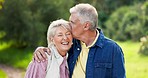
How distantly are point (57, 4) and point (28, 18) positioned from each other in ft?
5.43

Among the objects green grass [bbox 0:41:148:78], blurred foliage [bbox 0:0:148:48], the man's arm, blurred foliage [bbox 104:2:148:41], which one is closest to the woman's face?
the man's arm

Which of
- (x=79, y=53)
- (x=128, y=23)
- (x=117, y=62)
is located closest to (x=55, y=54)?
(x=79, y=53)

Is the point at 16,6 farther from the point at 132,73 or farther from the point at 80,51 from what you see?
the point at 80,51

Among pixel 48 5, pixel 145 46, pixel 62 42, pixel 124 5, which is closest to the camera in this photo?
pixel 62 42

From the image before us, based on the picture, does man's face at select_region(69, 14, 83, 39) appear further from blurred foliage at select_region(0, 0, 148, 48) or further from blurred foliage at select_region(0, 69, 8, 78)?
blurred foliage at select_region(0, 0, 148, 48)

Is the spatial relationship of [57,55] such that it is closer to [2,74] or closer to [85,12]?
[85,12]

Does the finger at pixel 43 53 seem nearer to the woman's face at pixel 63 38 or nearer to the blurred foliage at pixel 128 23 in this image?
the woman's face at pixel 63 38

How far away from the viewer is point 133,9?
29.0 m

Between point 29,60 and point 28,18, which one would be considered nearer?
point 28,18

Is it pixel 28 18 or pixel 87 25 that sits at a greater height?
pixel 28 18

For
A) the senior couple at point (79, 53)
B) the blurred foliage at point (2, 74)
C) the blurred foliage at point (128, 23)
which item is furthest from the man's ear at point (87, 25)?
the blurred foliage at point (128, 23)

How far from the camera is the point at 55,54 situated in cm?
347

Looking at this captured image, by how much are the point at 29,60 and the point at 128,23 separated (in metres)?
12.1

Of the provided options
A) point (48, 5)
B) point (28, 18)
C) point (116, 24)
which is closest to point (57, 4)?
point (48, 5)
